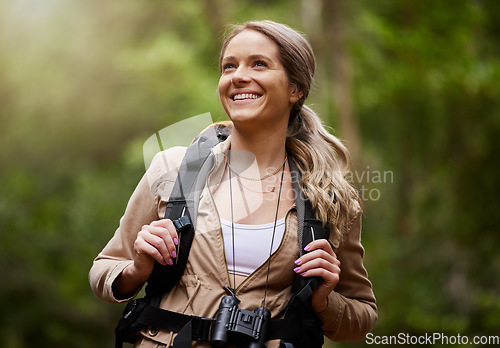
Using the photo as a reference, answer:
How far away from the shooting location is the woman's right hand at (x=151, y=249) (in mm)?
1959

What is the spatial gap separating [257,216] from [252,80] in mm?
483

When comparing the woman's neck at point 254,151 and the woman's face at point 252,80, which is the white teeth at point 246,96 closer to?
the woman's face at point 252,80

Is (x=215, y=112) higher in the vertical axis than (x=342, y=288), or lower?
higher

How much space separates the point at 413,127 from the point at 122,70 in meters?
6.86

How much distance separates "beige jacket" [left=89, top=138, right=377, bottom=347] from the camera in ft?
6.77

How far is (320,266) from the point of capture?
2.05 meters

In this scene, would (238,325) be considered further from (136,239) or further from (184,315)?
(136,239)

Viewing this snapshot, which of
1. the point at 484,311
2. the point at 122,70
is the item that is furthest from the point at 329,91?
the point at 484,311

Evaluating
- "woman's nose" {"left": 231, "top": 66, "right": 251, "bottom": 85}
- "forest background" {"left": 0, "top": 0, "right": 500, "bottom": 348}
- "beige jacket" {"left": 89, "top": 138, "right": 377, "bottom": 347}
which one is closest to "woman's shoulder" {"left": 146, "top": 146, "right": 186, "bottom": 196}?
"beige jacket" {"left": 89, "top": 138, "right": 377, "bottom": 347}
